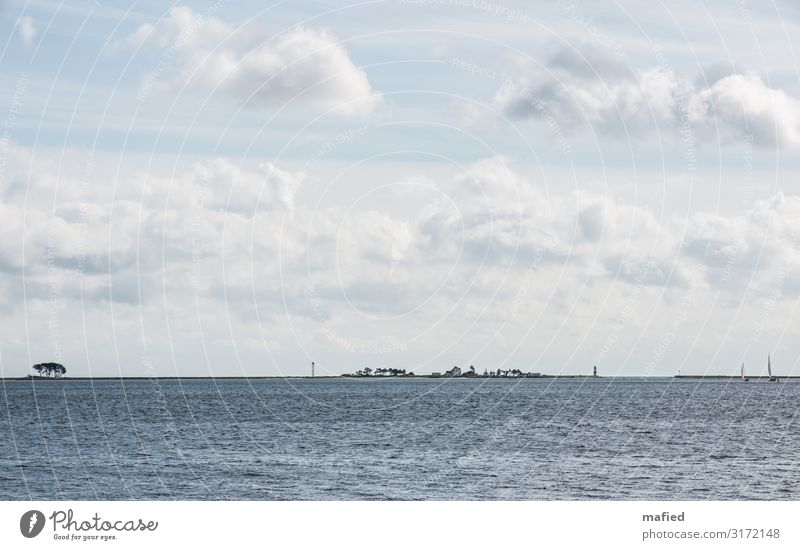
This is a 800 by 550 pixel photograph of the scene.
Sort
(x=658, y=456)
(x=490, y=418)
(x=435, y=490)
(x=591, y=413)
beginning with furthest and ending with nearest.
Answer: (x=591, y=413) < (x=490, y=418) < (x=658, y=456) < (x=435, y=490)

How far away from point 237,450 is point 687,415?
10015 centimetres

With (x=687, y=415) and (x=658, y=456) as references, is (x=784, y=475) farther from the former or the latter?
(x=687, y=415)

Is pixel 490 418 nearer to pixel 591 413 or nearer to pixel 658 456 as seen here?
pixel 591 413

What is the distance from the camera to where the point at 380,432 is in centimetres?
14500
